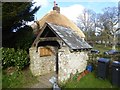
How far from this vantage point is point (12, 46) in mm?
17438

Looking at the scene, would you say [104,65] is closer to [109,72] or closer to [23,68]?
[109,72]

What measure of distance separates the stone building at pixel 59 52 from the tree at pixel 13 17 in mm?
2058

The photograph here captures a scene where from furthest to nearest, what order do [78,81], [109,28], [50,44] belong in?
[109,28]
[50,44]
[78,81]

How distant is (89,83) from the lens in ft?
41.6

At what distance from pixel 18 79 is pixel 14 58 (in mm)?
1972

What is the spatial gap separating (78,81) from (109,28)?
1261 inches

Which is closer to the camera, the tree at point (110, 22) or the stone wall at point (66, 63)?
the stone wall at point (66, 63)

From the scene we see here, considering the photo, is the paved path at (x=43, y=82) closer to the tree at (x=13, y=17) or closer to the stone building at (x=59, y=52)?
the stone building at (x=59, y=52)

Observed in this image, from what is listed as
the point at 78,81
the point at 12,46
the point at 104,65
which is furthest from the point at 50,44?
the point at 104,65

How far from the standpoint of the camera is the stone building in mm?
14016

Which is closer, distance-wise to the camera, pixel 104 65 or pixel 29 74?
pixel 104 65

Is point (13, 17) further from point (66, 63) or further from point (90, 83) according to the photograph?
point (90, 83)

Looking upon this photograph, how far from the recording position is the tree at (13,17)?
49.3 feet

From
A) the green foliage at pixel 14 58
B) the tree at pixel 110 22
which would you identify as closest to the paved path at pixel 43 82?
the green foliage at pixel 14 58
